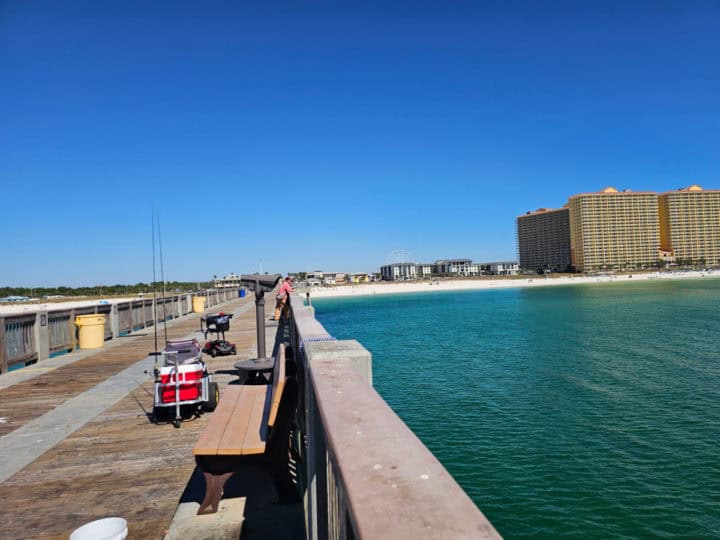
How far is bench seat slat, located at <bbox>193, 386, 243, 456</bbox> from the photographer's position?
353cm

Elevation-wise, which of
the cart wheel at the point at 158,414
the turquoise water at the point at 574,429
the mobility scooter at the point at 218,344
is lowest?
the turquoise water at the point at 574,429

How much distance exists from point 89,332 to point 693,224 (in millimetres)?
228404

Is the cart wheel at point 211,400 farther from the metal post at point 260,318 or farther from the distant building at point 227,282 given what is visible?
the distant building at point 227,282

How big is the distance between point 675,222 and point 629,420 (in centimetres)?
21514

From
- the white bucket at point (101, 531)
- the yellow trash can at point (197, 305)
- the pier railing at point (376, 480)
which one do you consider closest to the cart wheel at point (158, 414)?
the white bucket at point (101, 531)

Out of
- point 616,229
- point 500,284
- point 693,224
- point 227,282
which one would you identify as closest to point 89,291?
point 227,282

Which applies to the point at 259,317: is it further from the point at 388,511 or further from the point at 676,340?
the point at 676,340

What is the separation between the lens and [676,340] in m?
27.2

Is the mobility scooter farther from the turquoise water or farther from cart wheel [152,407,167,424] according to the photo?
the turquoise water

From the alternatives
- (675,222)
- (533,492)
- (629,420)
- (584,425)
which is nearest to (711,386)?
(629,420)

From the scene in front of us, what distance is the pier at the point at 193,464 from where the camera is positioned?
46.8 inches

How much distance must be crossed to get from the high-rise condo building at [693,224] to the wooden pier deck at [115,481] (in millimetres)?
224766

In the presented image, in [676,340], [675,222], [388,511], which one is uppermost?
[675,222]

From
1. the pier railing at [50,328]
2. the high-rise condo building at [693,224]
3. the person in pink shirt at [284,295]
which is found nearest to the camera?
the pier railing at [50,328]
